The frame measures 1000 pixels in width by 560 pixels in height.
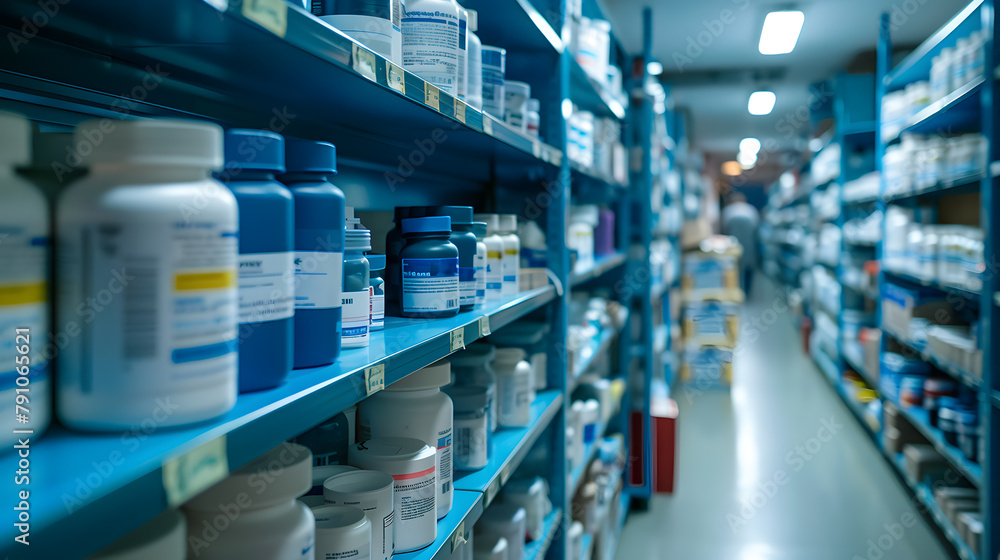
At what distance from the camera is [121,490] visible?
1.58ft

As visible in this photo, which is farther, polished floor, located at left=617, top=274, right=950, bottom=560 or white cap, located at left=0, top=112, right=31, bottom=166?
polished floor, located at left=617, top=274, right=950, bottom=560

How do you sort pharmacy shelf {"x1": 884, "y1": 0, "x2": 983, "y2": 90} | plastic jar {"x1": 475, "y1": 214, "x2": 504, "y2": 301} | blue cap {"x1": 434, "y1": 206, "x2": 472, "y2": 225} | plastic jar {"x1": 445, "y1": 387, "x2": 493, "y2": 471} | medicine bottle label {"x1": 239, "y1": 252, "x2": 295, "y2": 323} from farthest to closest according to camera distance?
pharmacy shelf {"x1": 884, "y1": 0, "x2": 983, "y2": 90} → plastic jar {"x1": 475, "y1": 214, "x2": 504, "y2": 301} → plastic jar {"x1": 445, "y1": 387, "x2": 493, "y2": 471} → blue cap {"x1": 434, "y1": 206, "x2": 472, "y2": 225} → medicine bottle label {"x1": 239, "y1": 252, "x2": 295, "y2": 323}

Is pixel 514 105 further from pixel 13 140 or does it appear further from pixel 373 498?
pixel 13 140

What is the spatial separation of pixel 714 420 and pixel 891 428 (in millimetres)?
1393

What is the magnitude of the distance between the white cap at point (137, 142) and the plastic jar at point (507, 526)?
56.7 inches

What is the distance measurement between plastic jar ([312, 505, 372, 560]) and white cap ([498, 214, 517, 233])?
0.95 m

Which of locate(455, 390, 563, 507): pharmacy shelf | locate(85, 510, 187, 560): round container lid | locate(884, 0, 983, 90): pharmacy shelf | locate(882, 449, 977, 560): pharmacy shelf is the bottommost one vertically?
locate(882, 449, 977, 560): pharmacy shelf

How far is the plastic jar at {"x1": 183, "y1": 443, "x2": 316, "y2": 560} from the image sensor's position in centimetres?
71

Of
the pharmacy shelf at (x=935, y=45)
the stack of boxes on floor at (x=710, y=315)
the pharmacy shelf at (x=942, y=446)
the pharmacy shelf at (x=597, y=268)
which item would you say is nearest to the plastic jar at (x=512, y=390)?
the pharmacy shelf at (x=597, y=268)

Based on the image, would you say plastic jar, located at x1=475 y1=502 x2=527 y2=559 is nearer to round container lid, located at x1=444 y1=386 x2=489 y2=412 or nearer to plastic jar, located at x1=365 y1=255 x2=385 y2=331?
round container lid, located at x1=444 y1=386 x2=489 y2=412

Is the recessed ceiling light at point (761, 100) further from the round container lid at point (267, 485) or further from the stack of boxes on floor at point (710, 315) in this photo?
the round container lid at point (267, 485)

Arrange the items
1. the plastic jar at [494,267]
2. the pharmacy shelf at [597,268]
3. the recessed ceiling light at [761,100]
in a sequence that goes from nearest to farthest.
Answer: the plastic jar at [494,267] < the pharmacy shelf at [597,268] < the recessed ceiling light at [761,100]

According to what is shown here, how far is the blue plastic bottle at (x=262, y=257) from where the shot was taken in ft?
2.27

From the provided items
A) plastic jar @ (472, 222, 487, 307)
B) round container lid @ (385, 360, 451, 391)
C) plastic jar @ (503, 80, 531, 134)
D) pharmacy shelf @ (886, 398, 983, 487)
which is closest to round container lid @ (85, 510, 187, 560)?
round container lid @ (385, 360, 451, 391)
